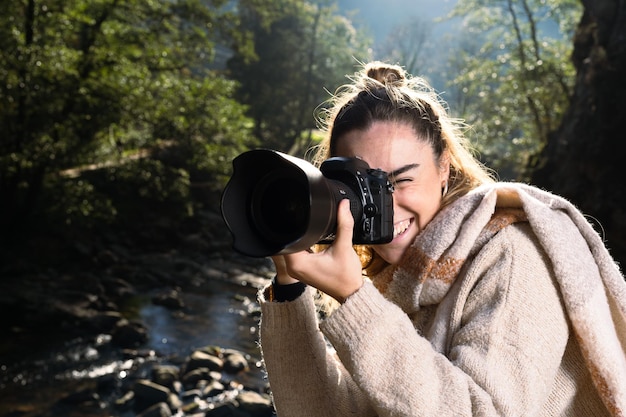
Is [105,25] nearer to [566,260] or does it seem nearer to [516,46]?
[566,260]

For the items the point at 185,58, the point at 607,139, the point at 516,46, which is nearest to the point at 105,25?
the point at 185,58

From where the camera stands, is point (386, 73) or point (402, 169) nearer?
point (402, 169)

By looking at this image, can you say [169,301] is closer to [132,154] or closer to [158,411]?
[158,411]

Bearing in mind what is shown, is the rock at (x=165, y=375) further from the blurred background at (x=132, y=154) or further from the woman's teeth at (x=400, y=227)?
the woman's teeth at (x=400, y=227)

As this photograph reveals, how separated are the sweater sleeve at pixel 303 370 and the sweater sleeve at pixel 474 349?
0.39 m

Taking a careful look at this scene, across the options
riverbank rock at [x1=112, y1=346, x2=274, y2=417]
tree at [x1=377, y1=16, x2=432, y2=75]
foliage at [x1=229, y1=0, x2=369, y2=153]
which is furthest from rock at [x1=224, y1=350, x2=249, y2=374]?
tree at [x1=377, y1=16, x2=432, y2=75]

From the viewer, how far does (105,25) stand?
8375mm

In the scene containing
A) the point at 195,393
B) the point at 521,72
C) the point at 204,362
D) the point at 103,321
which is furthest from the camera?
the point at 521,72

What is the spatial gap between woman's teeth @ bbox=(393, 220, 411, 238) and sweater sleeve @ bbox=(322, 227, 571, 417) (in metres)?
0.27

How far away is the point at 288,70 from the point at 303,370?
1668 cm

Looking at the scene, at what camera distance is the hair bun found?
1.42m

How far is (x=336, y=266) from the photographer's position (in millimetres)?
935

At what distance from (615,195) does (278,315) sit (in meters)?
6.71

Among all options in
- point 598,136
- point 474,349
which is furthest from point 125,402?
point 598,136
